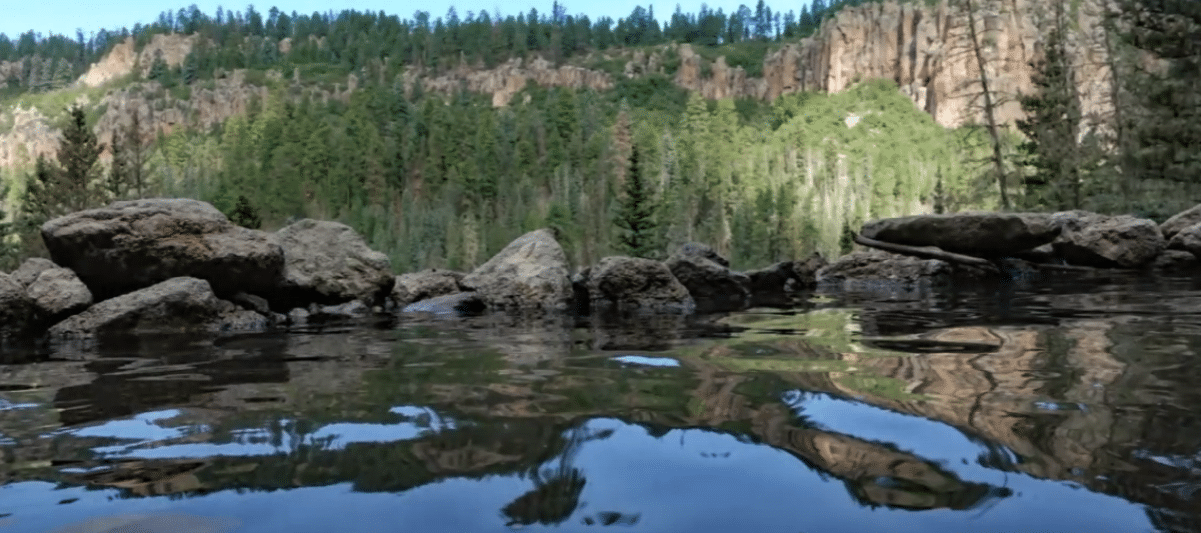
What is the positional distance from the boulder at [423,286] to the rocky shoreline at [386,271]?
0.12 feet

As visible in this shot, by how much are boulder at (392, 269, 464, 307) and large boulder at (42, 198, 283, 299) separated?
2.86 m

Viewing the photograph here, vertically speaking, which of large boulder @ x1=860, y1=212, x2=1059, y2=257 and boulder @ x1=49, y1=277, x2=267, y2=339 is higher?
large boulder @ x1=860, y1=212, x2=1059, y2=257

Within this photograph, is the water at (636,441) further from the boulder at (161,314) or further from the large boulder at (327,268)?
the large boulder at (327,268)

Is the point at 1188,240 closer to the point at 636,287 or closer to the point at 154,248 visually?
the point at 636,287

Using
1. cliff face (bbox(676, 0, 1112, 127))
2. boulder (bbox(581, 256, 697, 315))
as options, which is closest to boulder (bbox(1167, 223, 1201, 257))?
boulder (bbox(581, 256, 697, 315))

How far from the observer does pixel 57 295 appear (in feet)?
26.7

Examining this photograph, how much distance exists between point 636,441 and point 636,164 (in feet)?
110

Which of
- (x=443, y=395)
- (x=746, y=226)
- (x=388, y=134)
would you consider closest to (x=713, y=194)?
(x=746, y=226)

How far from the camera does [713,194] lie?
3625 inches

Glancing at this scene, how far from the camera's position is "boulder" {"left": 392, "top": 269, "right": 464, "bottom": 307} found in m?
12.9

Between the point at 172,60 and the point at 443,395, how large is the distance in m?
220

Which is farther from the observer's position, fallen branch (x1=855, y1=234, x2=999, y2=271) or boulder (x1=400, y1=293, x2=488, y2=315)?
fallen branch (x1=855, y1=234, x2=999, y2=271)

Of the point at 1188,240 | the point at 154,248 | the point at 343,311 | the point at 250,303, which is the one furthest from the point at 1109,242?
the point at 154,248

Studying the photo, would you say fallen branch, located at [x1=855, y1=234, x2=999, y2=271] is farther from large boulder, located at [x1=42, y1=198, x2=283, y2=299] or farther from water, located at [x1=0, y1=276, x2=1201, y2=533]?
large boulder, located at [x1=42, y1=198, x2=283, y2=299]
